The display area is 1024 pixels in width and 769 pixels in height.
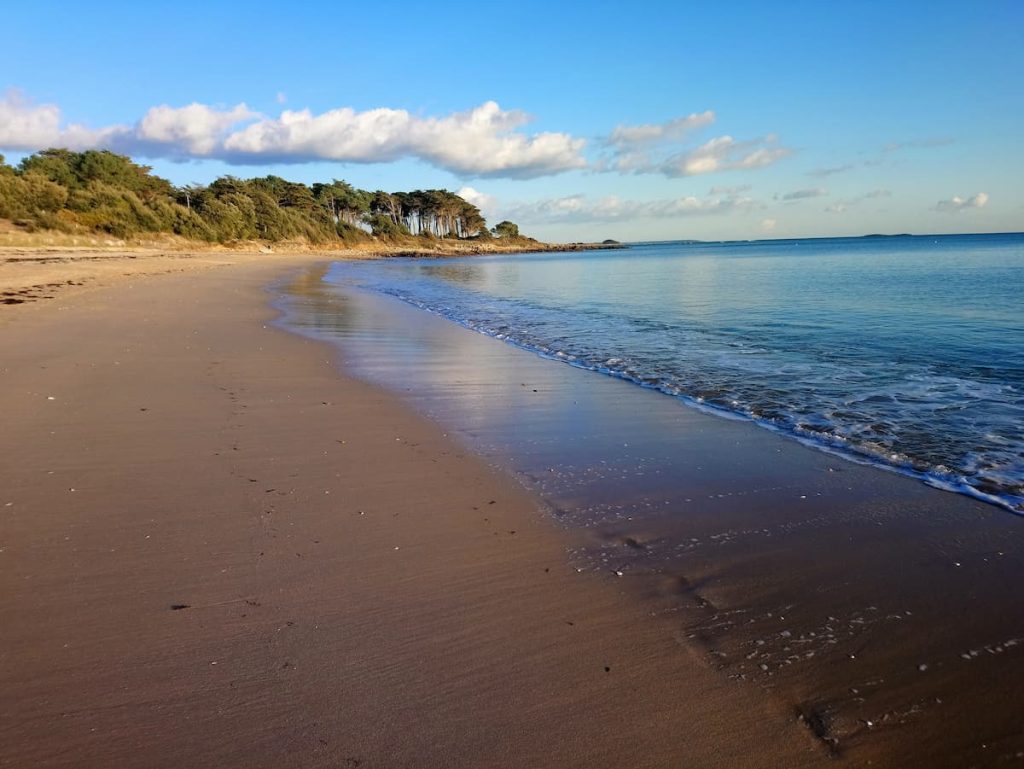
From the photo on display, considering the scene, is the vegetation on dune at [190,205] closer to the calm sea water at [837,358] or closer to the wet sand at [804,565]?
the calm sea water at [837,358]

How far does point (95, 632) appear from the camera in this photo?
257 centimetres

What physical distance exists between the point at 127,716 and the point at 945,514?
4.84m

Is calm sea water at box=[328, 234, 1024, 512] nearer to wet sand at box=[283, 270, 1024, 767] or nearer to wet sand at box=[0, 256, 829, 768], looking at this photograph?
wet sand at box=[283, 270, 1024, 767]

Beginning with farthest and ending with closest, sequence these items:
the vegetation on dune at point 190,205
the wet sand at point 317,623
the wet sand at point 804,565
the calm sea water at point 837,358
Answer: the vegetation on dune at point 190,205 → the calm sea water at point 837,358 → the wet sand at point 804,565 → the wet sand at point 317,623

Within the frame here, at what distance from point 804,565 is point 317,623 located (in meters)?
2.65

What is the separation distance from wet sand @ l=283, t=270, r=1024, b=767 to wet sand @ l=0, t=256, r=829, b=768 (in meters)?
0.19

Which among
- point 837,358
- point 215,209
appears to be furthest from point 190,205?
point 837,358

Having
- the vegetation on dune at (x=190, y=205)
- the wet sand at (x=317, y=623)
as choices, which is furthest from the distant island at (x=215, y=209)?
the wet sand at (x=317, y=623)

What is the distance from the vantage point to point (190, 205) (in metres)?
63.1

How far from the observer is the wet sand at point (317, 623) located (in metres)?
2.03

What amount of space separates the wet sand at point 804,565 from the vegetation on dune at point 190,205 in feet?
150

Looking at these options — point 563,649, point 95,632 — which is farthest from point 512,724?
point 95,632

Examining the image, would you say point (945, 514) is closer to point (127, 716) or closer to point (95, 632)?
Answer: point (127, 716)

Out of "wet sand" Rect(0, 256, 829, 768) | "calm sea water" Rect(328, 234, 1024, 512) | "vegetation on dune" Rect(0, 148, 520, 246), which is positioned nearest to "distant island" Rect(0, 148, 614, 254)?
"vegetation on dune" Rect(0, 148, 520, 246)
